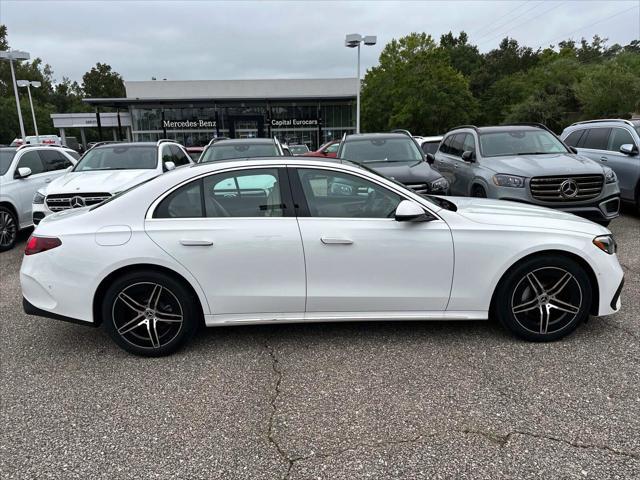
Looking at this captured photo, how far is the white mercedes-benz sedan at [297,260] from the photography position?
3.73 m

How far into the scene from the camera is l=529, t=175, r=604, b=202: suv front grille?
22.4 ft

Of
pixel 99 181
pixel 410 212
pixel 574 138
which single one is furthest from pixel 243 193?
pixel 574 138

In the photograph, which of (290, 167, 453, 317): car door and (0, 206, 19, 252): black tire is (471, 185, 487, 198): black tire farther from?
(0, 206, 19, 252): black tire

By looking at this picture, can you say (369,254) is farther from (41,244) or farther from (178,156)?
(178,156)

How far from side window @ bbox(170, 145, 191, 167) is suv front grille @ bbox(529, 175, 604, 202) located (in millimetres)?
6547

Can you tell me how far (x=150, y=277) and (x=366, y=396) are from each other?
1.91 m

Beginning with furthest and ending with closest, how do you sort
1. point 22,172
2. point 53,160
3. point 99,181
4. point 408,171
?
point 53,160 → point 22,172 → point 408,171 → point 99,181

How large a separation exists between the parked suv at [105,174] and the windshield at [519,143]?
5.57 meters

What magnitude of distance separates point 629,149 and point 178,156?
866cm

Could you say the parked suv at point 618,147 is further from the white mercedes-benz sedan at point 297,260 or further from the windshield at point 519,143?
the white mercedes-benz sedan at point 297,260

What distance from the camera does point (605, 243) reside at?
388 cm

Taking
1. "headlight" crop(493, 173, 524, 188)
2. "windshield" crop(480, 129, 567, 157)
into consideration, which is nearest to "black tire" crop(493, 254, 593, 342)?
"headlight" crop(493, 173, 524, 188)

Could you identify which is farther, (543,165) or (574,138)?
(574,138)

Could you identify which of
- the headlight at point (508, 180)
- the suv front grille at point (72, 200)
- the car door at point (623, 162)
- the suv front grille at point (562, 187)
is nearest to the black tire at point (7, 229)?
the suv front grille at point (72, 200)
